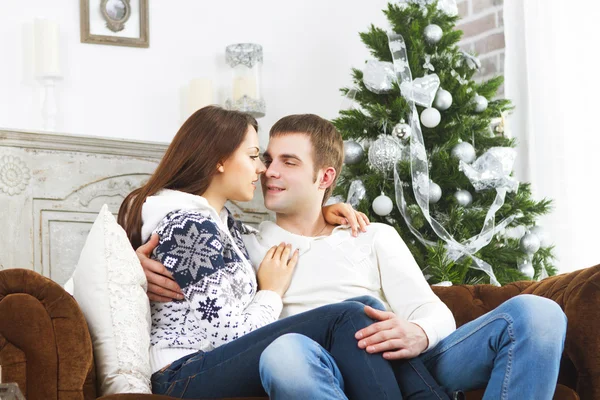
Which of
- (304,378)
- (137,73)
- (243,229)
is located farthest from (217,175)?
(137,73)

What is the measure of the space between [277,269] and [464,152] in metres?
1.14

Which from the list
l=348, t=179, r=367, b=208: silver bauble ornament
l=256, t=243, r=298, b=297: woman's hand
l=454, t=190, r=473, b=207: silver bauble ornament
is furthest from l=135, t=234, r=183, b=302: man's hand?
l=454, t=190, r=473, b=207: silver bauble ornament

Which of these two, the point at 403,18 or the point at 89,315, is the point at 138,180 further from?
the point at 89,315

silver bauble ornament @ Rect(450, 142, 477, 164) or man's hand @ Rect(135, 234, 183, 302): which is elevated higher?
silver bauble ornament @ Rect(450, 142, 477, 164)

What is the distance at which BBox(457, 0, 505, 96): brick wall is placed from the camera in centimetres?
394

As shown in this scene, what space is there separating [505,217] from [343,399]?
1.61 meters

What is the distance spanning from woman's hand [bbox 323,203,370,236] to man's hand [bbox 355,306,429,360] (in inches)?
19.0

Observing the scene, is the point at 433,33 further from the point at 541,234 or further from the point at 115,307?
the point at 115,307

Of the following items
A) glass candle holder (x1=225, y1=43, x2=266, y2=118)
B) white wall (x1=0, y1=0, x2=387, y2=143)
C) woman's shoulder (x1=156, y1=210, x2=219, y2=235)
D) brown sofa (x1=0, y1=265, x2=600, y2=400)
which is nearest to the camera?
brown sofa (x1=0, y1=265, x2=600, y2=400)

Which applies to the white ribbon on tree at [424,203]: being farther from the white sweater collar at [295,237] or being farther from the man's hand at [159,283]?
the man's hand at [159,283]

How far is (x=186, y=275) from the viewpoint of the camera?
6.52ft

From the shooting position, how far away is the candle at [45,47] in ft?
12.3

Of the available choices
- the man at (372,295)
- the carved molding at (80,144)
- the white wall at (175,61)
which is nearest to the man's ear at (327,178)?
the man at (372,295)

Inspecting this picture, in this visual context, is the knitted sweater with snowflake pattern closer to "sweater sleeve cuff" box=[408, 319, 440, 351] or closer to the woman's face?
the woman's face
